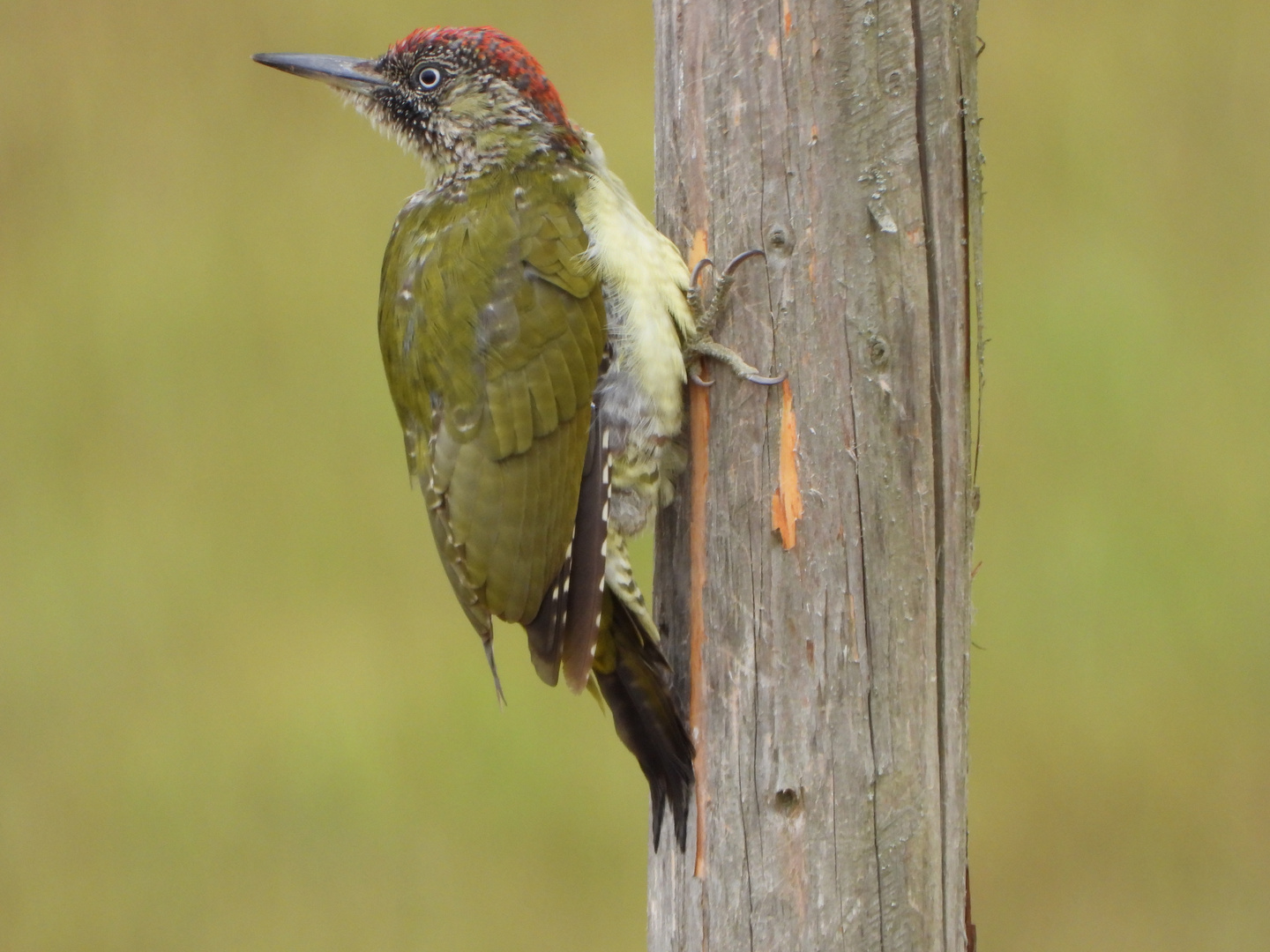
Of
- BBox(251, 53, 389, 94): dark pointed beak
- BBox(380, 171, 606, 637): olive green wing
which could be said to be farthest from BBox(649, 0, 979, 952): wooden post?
BBox(251, 53, 389, 94): dark pointed beak

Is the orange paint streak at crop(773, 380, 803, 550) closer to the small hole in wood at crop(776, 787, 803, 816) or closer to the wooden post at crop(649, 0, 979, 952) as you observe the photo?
the wooden post at crop(649, 0, 979, 952)

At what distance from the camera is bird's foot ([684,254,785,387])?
2105mm

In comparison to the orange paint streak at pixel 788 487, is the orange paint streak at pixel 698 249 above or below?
above

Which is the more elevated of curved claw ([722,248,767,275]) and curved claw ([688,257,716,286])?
curved claw ([688,257,716,286])

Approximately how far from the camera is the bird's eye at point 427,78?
282 centimetres

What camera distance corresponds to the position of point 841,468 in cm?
202

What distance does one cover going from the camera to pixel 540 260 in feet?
7.86

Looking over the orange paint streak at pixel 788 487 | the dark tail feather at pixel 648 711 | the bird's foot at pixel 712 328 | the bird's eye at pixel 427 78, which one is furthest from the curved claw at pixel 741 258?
the bird's eye at pixel 427 78

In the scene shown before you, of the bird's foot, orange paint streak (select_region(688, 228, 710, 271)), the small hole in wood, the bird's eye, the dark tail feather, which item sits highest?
the bird's eye

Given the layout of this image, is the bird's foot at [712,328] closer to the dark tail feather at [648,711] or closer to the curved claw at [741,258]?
the curved claw at [741,258]

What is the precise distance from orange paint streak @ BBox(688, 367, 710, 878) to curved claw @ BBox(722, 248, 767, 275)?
216 millimetres

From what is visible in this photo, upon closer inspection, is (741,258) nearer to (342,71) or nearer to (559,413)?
(559,413)

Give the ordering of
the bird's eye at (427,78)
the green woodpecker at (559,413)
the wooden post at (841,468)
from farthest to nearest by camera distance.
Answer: the bird's eye at (427,78) → the green woodpecker at (559,413) → the wooden post at (841,468)

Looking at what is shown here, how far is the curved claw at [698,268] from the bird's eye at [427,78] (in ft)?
2.93
